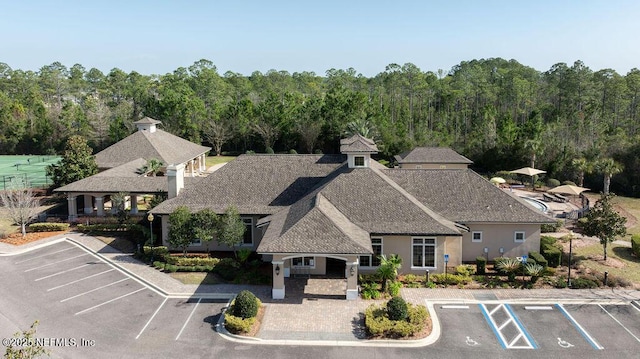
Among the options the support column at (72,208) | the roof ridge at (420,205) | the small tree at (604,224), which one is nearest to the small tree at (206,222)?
the roof ridge at (420,205)

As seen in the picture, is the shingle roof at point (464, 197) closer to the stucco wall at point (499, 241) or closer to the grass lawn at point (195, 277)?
the stucco wall at point (499, 241)

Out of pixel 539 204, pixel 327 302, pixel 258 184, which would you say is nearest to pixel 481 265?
pixel 327 302

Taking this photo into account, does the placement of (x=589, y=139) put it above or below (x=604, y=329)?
above

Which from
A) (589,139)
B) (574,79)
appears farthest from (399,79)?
(589,139)

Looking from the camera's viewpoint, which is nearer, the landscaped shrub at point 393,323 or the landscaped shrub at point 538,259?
the landscaped shrub at point 393,323

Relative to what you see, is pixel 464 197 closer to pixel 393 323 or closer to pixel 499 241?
pixel 499 241

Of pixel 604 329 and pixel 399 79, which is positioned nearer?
pixel 604 329

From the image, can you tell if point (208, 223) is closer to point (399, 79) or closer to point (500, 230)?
point (500, 230)
